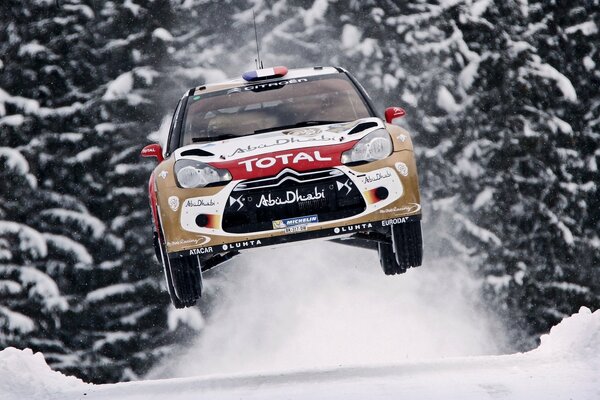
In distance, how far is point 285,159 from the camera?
8492 mm

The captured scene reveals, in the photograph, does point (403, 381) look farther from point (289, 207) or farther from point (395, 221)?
point (289, 207)

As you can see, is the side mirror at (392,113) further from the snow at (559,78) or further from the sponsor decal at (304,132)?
the snow at (559,78)

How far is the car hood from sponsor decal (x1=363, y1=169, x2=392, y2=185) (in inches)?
12.0

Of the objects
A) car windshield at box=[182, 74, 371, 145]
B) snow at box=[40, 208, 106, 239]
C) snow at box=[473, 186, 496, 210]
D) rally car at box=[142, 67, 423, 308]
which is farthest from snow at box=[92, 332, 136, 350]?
rally car at box=[142, 67, 423, 308]

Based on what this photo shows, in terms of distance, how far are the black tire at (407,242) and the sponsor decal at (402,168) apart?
0.41 metres

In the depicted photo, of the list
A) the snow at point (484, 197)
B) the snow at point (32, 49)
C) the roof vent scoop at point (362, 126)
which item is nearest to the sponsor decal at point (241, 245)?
the roof vent scoop at point (362, 126)

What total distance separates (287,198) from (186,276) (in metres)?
1.08

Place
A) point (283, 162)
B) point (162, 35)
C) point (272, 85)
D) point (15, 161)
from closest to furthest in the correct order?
1. point (283, 162)
2. point (272, 85)
3. point (15, 161)
4. point (162, 35)

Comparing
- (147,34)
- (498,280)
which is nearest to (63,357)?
(147,34)

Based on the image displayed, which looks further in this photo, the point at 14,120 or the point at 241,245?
the point at 14,120

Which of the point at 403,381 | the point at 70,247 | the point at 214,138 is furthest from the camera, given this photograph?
the point at 70,247

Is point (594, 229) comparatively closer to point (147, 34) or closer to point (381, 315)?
point (381, 315)

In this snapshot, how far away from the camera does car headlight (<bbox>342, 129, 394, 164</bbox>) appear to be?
8.59m

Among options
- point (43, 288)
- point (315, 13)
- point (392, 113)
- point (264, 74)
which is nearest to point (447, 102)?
point (315, 13)
